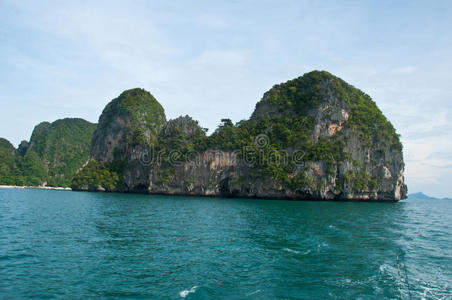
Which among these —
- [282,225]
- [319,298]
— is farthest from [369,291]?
[282,225]

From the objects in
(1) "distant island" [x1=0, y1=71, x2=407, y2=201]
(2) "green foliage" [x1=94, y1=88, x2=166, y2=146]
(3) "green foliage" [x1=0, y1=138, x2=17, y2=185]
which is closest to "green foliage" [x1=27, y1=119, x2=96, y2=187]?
(3) "green foliage" [x1=0, y1=138, x2=17, y2=185]

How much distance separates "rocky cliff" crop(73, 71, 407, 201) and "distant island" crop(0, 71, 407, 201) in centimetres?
24

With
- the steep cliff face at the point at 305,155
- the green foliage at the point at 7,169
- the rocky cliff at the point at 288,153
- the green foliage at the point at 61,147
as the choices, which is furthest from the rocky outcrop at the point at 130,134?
the green foliage at the point at 61,147

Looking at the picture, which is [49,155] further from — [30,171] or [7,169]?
[7,169]

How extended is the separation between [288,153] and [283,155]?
1.42 meters

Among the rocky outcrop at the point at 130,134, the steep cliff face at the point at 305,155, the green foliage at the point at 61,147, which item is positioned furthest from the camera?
the green foliage at the point at 61,147

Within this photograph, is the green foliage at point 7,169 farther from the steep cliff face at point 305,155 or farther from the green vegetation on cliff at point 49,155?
the steep cliff face at point 305,155

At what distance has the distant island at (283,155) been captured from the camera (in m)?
69.2

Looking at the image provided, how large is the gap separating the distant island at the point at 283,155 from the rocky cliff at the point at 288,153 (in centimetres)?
24

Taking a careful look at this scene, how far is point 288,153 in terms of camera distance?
73.0 meters

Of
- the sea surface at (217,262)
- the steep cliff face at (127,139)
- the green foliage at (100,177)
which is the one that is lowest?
the sea surface at (217,262)

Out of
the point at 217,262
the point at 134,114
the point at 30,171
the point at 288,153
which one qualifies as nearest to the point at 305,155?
the point at 288,153

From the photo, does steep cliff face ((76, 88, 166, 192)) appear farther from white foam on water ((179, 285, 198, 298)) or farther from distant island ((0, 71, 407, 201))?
white foam on water ((179, 285, 198, 298))

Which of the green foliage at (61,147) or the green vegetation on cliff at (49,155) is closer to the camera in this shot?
the green vegetation on cliff at (49,155)
